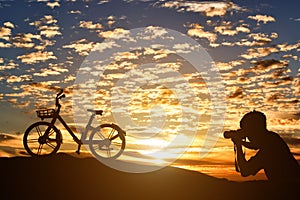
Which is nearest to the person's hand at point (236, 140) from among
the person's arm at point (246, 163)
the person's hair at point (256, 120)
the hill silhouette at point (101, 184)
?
the person's arm at point (246, 163)

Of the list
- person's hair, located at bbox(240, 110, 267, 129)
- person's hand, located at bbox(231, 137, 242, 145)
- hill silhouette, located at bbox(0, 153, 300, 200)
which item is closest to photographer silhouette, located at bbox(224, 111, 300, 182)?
person's hair, located at bbox(240, 110, 267, 129)

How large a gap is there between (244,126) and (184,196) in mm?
3028

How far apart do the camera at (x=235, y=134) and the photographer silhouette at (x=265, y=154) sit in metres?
0.03

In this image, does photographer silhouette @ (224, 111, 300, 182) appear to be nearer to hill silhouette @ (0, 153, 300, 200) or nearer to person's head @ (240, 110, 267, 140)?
person's head @ (240, 110, 267, 140)

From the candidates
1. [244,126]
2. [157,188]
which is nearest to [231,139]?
[244,126]

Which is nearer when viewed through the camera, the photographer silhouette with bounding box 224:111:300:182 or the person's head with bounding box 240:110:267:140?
the photographer silhouette with bounding box 224:111:300:182

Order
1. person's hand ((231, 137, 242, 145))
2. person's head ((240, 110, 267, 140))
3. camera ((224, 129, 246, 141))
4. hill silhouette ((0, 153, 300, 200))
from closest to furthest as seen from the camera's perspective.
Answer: person's head ((240, 110, 267, 140))
camera ((224, 129, 246, 141))
person's hand ((231, 137, 242, 145))
hill silhouette ((0, 153, 300, 200))

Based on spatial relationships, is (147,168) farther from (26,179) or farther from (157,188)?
(26,179)

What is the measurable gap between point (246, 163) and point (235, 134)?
63 cm

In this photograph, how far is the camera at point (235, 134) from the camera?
27.6ft

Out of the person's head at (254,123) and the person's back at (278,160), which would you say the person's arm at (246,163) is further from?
the person's head at (254,123)

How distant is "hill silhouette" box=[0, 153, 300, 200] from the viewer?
10.1 m

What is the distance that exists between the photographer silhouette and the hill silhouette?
0.94 meters

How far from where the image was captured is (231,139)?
343 inches
